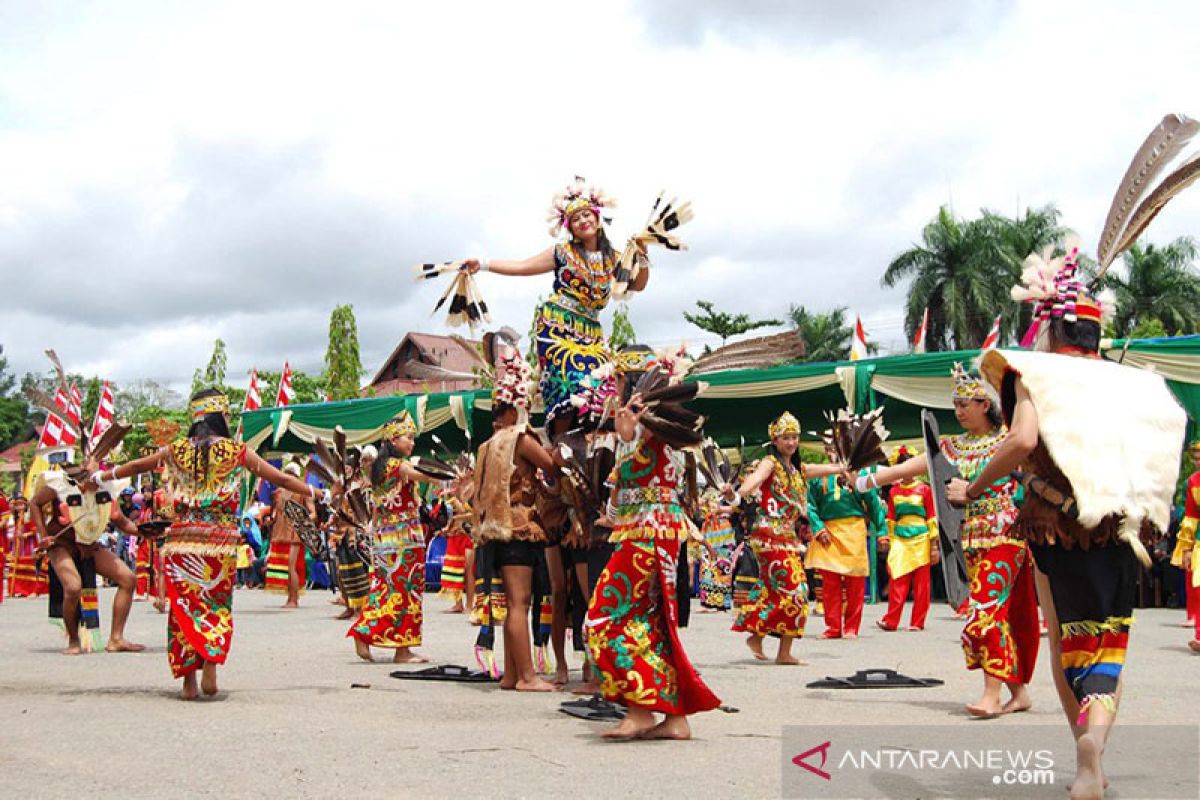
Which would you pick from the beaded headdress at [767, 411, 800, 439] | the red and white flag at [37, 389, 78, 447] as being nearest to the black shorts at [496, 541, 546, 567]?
the beaded headdress at [767, 411, 800, 439]

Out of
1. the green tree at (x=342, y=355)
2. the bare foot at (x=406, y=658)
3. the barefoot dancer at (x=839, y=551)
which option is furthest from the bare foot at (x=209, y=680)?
the green tree at (x=342, y=355)

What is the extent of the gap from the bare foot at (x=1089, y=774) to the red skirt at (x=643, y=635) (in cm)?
189

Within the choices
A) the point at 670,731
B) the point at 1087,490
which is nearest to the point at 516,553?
the point at 670,731

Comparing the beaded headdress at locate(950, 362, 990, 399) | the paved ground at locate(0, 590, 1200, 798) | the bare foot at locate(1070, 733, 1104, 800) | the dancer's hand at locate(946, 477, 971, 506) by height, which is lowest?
the paved ground at locate(0, 590, 1200, 798)

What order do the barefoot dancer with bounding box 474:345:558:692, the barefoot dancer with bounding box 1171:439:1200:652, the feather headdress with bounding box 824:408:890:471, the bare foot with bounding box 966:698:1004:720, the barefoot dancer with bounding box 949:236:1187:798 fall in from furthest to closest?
the barefoot dancer with bounding box 1171:439:1200:652 → the feather headdress with bounding box 824:408:890:471 → the barefoot dancer with bounding box 474:345:558:692 → the bare foot with bounding box 966:698:1004:720 → the barefoot dancer with bounding box 949:236:1187:798

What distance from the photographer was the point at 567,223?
8.41 metres

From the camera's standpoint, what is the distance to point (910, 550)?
14156 millimetres

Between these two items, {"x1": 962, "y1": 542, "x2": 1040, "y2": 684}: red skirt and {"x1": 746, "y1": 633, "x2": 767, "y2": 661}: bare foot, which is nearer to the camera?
{"x1": 962, "y1": 542, "x2": 1040, "y2": 684}: red skirt

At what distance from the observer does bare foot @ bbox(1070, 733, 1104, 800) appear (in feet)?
14.6

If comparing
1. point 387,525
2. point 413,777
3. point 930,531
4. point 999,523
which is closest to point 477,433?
point 930,531

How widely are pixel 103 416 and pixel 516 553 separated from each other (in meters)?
5.72

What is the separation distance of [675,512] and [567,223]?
281 centimetres

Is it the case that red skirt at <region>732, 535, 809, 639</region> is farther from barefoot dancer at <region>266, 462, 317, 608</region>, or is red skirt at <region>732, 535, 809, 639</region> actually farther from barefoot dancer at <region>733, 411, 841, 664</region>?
barefoot dancer at <region>266, 462, 317, 608</region>

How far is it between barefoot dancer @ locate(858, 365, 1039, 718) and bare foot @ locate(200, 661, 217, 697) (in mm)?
4273
